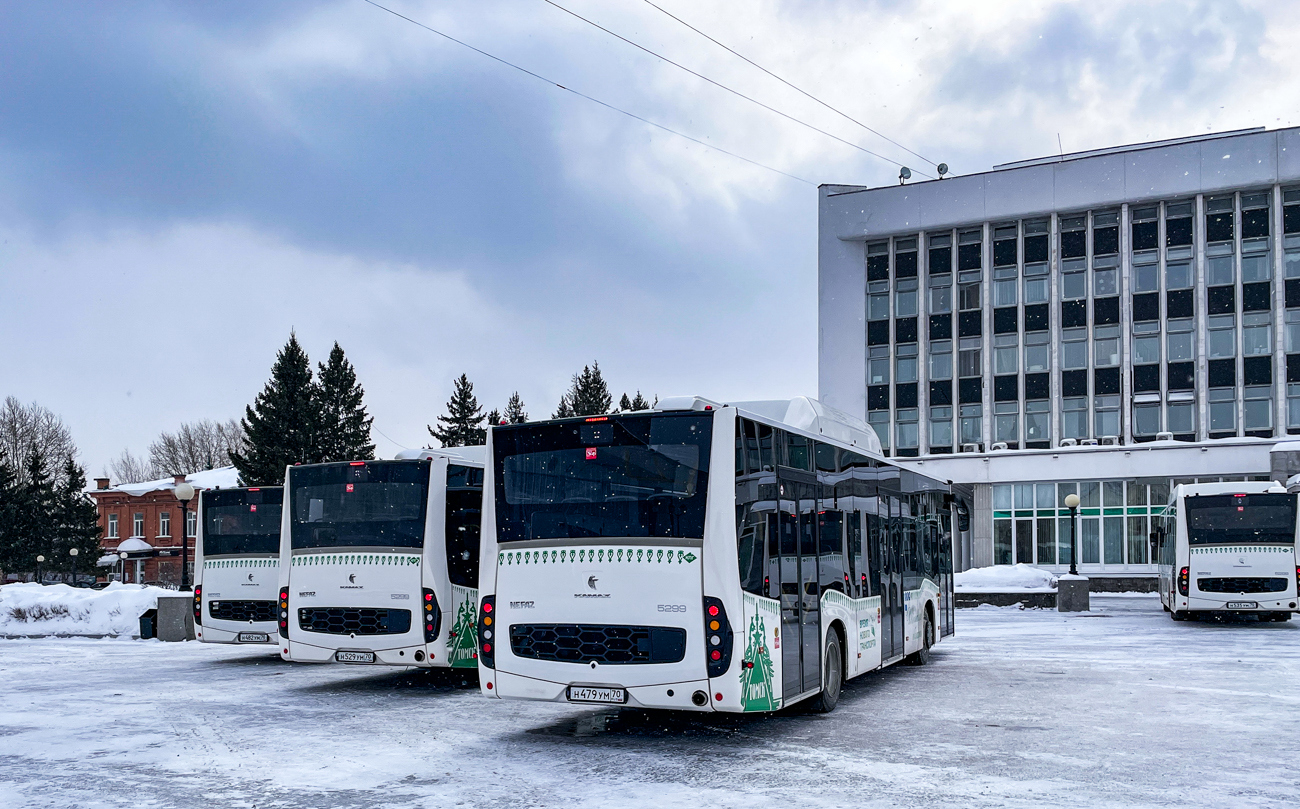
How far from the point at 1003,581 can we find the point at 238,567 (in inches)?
945

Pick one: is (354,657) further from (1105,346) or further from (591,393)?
(591,393)

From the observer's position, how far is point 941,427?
170ft

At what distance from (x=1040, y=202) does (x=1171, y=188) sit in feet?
17.1

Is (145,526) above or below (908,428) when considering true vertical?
below

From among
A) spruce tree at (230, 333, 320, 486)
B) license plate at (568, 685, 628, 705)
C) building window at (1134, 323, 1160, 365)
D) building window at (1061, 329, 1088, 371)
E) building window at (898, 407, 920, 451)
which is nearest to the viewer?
license plate at (568, 685, 628, 705)

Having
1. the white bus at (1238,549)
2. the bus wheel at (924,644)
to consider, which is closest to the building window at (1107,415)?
the white bus at (1238,549)

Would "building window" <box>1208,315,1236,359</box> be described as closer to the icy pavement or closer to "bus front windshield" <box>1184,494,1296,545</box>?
"bus front windshield" <box>1184,494,1296,545</box>

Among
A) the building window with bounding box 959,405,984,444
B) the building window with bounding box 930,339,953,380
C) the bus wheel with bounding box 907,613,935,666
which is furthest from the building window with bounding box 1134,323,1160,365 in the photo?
the bus wheel with bounding box 907,613,935,666

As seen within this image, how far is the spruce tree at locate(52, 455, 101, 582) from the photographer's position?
6994 centimetres

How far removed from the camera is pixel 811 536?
11.2 m

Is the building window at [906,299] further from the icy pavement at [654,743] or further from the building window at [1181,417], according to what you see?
the icy pavement at [654,743]

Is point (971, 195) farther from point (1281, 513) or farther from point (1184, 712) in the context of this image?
point (1184, 712)

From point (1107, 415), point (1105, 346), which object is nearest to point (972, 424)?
point (1107, 415)

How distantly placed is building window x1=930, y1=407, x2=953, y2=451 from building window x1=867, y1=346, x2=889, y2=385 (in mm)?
2725
